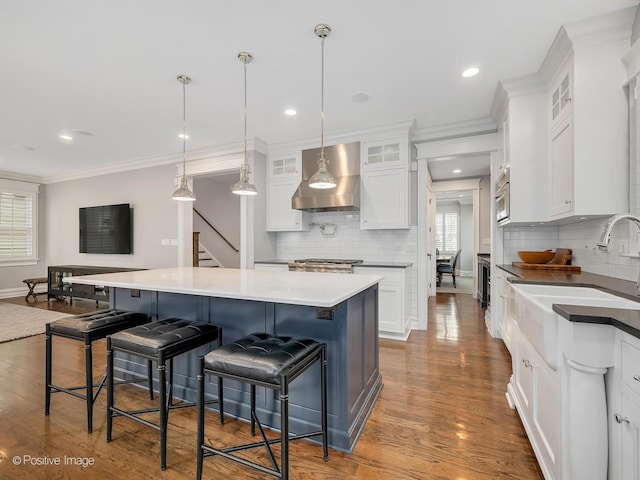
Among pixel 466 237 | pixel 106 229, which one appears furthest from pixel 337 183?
pixel 466 237

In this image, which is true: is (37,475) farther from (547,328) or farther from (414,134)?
(414,134)

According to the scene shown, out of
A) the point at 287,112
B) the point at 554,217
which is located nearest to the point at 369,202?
the point at 287,112

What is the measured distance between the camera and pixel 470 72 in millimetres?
2646

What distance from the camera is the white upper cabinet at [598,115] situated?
203cm

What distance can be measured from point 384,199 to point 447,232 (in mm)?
7748

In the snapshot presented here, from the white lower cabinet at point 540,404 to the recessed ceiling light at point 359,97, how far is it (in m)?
2.47

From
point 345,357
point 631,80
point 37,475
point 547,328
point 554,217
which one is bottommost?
point 37,475

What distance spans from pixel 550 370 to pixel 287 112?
326 cm

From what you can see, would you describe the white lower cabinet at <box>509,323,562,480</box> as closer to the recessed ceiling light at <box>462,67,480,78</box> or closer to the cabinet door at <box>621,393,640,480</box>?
the cabinet door at <box>621,393,640,480</box>

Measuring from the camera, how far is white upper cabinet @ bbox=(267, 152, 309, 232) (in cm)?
443

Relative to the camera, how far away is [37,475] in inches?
60.2

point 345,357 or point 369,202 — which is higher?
point 369,202

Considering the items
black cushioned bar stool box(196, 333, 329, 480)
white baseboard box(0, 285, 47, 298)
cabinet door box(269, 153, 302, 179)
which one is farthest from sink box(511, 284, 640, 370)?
white baseboard box(0, 285, 47, 298)

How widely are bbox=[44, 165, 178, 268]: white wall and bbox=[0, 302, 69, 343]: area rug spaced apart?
130cm
